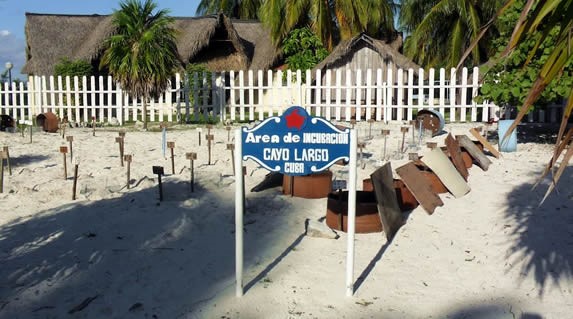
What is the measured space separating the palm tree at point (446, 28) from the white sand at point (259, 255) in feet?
53.4

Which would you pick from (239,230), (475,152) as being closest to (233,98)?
(475,152)

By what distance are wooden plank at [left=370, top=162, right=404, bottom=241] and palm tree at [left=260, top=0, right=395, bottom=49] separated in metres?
16.2

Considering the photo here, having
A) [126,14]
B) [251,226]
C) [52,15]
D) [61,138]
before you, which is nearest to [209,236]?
[251,226]

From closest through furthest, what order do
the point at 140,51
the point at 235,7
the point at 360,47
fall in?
the point at 140,51 < the point at 360,47 < the point at 235,7

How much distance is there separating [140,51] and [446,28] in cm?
1571

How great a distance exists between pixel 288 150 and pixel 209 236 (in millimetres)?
1620

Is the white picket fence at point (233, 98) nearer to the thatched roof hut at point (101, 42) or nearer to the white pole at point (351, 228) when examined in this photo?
the thatched roof hut at point (101, 42)

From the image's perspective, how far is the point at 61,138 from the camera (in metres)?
11.0

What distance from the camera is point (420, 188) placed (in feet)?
19.8

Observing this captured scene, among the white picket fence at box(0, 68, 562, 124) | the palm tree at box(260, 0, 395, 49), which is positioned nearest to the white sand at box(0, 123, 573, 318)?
the white picket fence at box(0, 68, 562, 124)

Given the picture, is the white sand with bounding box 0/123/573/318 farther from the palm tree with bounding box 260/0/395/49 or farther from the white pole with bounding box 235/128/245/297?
the palm tree with bounding box 260/0/395/49

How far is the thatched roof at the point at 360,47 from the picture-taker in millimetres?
16114

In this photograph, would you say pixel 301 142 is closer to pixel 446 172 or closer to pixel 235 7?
pixel 446 172

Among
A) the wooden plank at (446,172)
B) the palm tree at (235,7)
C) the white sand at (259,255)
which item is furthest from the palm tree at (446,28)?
the white sand at (259,255)
